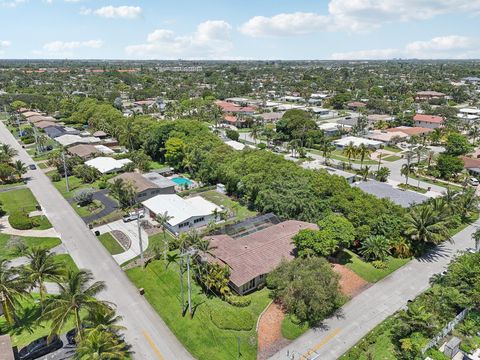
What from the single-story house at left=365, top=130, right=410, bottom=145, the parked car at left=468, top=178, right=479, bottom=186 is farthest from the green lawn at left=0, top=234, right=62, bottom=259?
the single-story house at left=365, top=130, right=410, bottom=145

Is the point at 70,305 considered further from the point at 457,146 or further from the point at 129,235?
the point at 457,146

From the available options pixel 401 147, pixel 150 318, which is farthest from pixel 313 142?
pixel 150 318

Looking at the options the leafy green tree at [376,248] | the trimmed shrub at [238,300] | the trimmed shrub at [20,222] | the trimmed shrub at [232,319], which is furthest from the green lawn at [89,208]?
the leafy green tree at [376,248]

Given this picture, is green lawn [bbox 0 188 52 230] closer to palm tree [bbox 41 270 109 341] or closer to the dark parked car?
the dark parked car

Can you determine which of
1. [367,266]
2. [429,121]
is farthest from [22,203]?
[429,121]

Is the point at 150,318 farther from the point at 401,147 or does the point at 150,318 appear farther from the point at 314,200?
the point at 401,147
